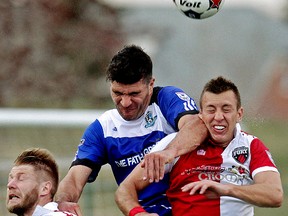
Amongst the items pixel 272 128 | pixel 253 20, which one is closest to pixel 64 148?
pixel 272 128

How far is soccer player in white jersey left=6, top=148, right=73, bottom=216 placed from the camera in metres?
6.42

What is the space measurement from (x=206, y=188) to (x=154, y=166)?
0.38m

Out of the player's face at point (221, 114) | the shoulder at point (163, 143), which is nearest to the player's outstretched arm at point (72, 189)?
the shoulder at point (163, 143)

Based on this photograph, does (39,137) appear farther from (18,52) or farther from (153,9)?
(153,9)

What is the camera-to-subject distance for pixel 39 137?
14.8m

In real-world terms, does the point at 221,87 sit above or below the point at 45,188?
above

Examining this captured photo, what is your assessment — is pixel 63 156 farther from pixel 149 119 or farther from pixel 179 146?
pixel 179 146

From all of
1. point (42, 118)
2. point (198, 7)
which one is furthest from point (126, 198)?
point (42, 118)

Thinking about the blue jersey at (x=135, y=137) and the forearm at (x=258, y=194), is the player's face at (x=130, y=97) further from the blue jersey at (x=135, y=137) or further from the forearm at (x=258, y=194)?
the forearm at (x=258, y=194)

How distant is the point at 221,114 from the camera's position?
6.63 metres

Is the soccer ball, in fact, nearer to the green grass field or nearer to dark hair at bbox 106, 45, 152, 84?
dark hair at bbox 106, 45, 152, 84

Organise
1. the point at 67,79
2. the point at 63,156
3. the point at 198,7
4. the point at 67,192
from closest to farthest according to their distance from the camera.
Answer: the point at 67,192, the point at 198,7, the point at 63,156, the point at 67,79

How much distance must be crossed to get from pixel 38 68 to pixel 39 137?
614 centimetres

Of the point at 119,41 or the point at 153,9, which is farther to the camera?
the point at 153,9
